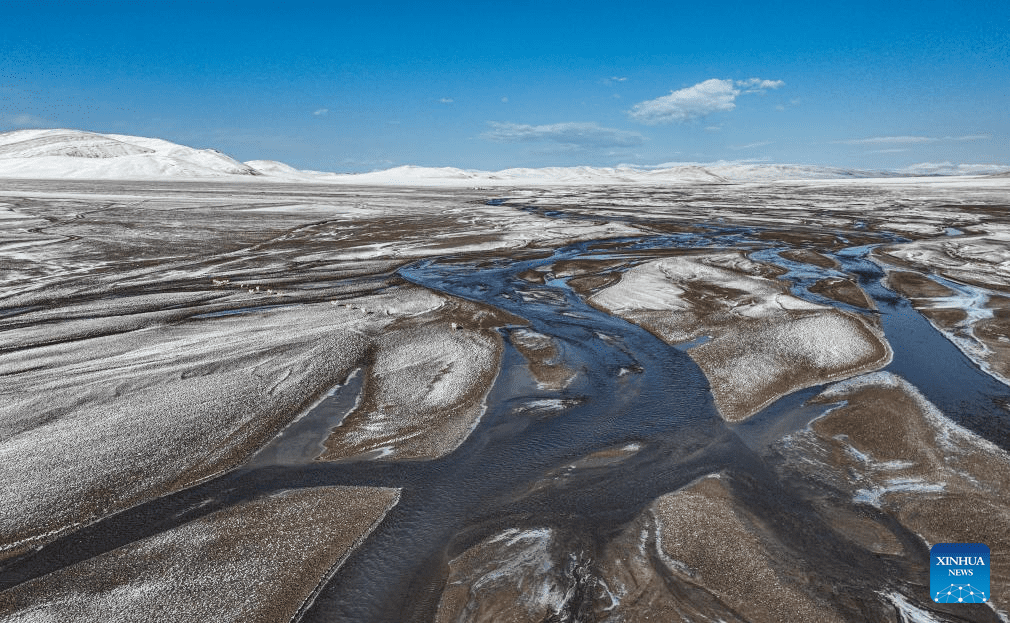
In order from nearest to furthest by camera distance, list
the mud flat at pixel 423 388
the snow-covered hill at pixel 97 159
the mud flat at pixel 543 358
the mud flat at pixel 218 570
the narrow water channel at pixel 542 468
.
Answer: the mud flat at pixel 218 570 → the narrow water channel at pixel 542 468 → the mud flat at pixel 423 388 → the mud flat at pixel 543 358 → the snow-covered hill at pixel 97 159

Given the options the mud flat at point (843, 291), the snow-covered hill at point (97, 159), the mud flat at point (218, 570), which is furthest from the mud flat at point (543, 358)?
the snow-covered hill at point (97, 159)

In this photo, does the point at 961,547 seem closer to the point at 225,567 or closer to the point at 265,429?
the point at 225,567

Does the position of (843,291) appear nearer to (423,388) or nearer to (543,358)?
(543,358)

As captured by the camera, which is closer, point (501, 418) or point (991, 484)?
point (991, 484)

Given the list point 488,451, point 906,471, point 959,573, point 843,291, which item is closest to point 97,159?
point 843,291

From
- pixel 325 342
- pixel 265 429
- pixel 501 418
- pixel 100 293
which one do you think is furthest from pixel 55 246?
pixel 501 418

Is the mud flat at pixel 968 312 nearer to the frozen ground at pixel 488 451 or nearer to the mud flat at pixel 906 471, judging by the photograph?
the frozen ground at pixel 488 451
